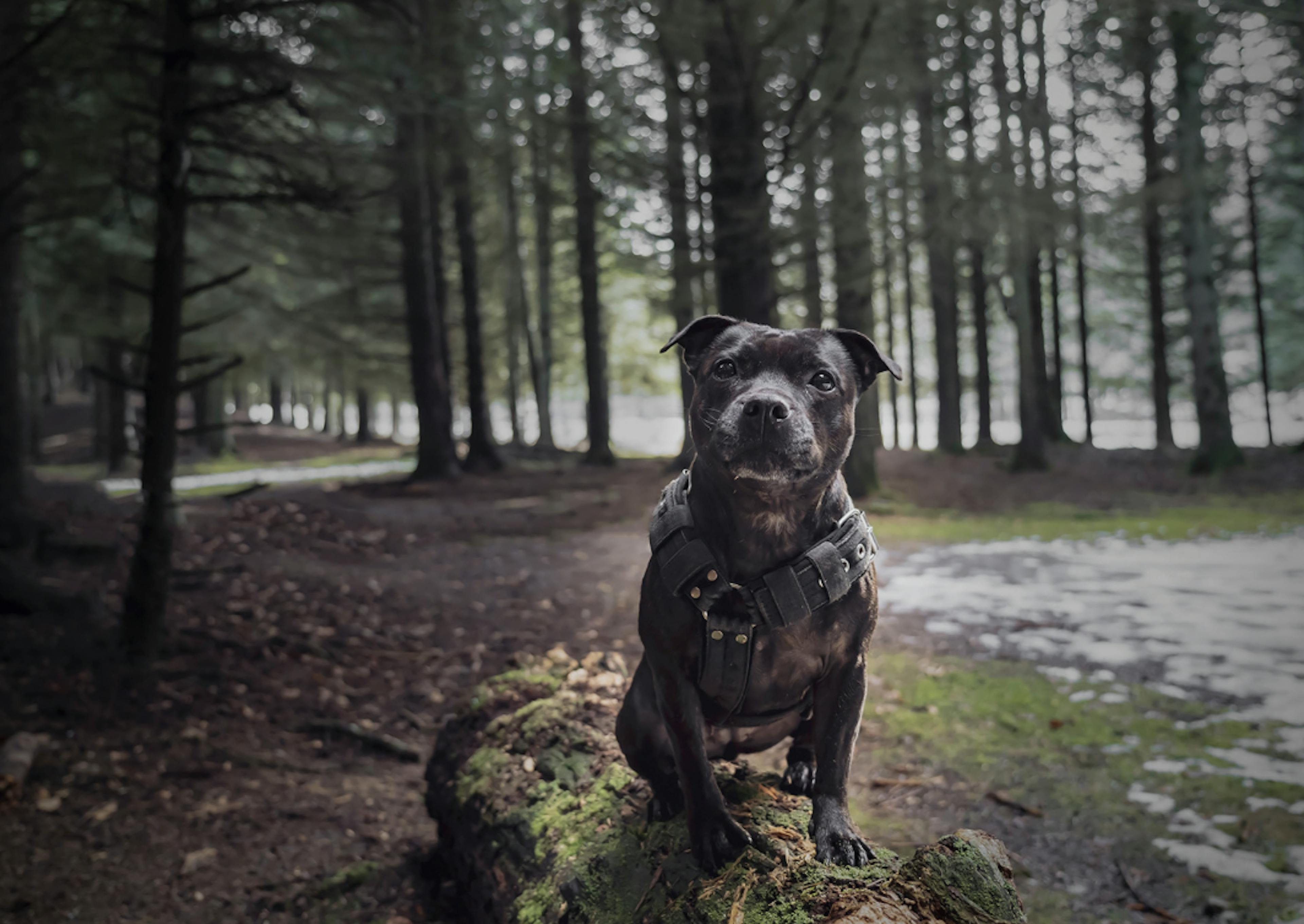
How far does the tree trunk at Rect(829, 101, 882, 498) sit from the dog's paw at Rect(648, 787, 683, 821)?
2.48 m

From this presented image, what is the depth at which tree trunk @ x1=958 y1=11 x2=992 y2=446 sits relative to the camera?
11.9 metres

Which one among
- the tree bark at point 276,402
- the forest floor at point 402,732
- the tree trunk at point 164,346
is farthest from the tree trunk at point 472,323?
the tree bark at point 276,402

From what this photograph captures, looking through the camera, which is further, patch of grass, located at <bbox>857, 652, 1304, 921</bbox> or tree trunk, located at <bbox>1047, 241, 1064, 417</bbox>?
tree trunk, located at <bbox>1047, 241, 1064, 417</bbox>

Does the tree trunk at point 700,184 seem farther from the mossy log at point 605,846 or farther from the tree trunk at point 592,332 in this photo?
the tree trunk at point 592,332

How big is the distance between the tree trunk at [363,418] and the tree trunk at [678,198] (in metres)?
25.7

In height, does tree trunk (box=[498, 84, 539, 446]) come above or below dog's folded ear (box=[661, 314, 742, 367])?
above

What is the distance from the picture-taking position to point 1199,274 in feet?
49.9

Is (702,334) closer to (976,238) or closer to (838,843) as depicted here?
(838,843)

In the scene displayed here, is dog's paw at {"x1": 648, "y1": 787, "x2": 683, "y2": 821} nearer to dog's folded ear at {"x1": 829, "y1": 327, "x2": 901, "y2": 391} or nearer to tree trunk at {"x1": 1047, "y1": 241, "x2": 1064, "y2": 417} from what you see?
dog's folded ear at {"x1": 829, "y1": 327, "x2": 901, "y2": 391}

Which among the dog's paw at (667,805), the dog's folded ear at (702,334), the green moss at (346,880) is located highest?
the dog's folded ear at (702,334)

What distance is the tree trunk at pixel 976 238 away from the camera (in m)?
11.9

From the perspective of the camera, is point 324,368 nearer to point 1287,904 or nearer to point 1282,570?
point 1282,570

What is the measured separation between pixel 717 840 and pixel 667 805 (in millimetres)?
361

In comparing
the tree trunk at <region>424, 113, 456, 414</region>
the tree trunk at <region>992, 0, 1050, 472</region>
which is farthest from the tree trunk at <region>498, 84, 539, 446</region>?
the tree trunk at <region>992, 0, 1050, 472</region>
